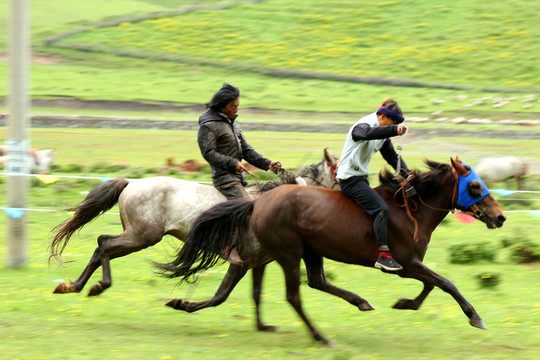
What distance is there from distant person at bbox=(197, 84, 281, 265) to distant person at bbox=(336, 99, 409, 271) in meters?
1.29

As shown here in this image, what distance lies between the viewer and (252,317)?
26.5 feet

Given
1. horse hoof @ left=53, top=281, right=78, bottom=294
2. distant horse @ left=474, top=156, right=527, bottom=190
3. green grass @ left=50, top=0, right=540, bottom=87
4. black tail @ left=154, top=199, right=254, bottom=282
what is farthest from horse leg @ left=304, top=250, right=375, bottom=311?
green grass @ left=50, top=0, right=540, bottom=87

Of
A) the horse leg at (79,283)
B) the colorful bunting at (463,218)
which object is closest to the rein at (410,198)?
the colorful bunting at (463,218)

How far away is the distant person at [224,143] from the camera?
26.8 feet

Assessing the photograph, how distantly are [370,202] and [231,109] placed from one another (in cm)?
204

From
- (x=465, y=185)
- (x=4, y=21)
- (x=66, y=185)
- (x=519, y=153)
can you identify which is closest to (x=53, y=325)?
(x=465, y=185)

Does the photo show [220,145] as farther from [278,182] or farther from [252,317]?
[252,317]

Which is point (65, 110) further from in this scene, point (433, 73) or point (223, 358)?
point (223, 358)

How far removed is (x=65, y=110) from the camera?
32938 millimetres

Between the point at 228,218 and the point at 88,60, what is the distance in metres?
37.9

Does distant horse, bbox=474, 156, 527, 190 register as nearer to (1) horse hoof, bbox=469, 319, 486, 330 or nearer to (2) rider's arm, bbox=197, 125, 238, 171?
(2) rider's arm, bbox=197, 125, 238, 171

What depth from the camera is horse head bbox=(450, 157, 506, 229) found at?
23.1 feet

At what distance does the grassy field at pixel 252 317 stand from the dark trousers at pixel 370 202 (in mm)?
994

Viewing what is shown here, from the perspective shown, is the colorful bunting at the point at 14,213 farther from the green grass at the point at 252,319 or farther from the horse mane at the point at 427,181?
the horse mane at the point at 427,181
